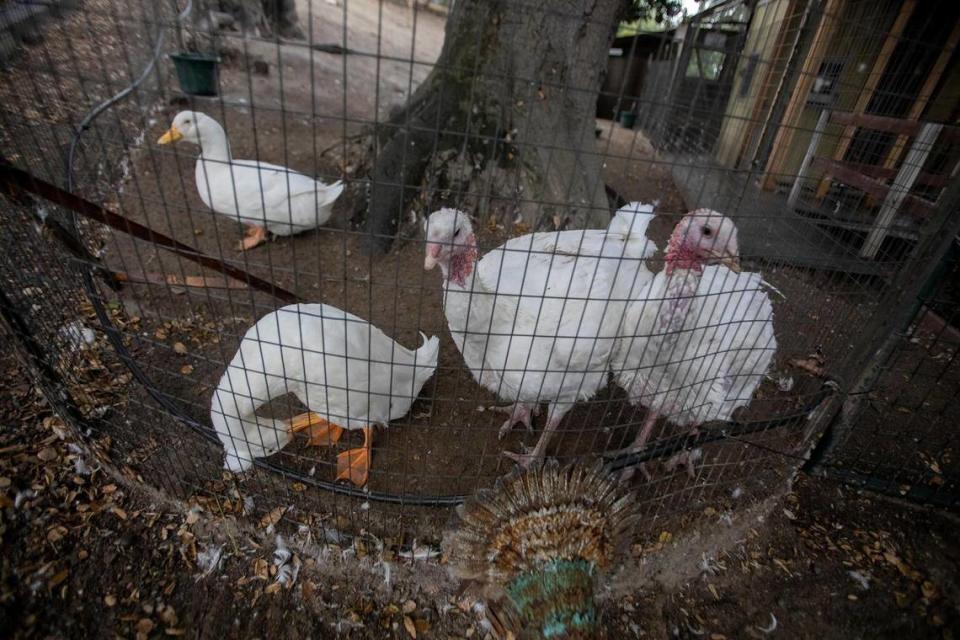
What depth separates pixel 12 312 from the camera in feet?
6.50

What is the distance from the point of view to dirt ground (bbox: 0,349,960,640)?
203 cm

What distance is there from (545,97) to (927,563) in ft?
12.6

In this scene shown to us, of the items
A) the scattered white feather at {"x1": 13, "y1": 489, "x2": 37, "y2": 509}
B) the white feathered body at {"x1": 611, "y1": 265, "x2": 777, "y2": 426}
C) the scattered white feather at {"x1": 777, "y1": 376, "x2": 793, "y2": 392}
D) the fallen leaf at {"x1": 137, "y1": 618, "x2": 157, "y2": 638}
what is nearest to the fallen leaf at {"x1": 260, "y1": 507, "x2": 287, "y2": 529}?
the fallen leaf at {"x1": 137, "y1": 618, "x2": 157, "y2": 638}

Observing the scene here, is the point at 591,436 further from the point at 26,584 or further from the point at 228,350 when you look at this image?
the point at 26,584

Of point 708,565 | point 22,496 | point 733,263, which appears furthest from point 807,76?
point 22,496

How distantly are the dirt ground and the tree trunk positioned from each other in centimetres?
248

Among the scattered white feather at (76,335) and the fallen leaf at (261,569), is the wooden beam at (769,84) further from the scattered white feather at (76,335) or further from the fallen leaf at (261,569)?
the scattered white feather at (76,335)

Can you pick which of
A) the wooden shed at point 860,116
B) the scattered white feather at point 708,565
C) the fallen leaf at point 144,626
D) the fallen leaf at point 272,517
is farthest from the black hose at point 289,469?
the wooden shed at point 860,116

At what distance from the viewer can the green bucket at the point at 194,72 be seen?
5109mm

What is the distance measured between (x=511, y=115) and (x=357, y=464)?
3.27 metres

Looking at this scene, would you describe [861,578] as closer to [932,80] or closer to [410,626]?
[410,626]

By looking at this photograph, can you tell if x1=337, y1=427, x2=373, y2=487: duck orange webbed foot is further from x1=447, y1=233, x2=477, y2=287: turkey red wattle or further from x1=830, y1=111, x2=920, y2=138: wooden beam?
x1=830, y1=111, x2=920, y2=138: wooden beam

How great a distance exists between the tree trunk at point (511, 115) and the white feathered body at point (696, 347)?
1.61 m

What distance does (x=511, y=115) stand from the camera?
4.35 meters
